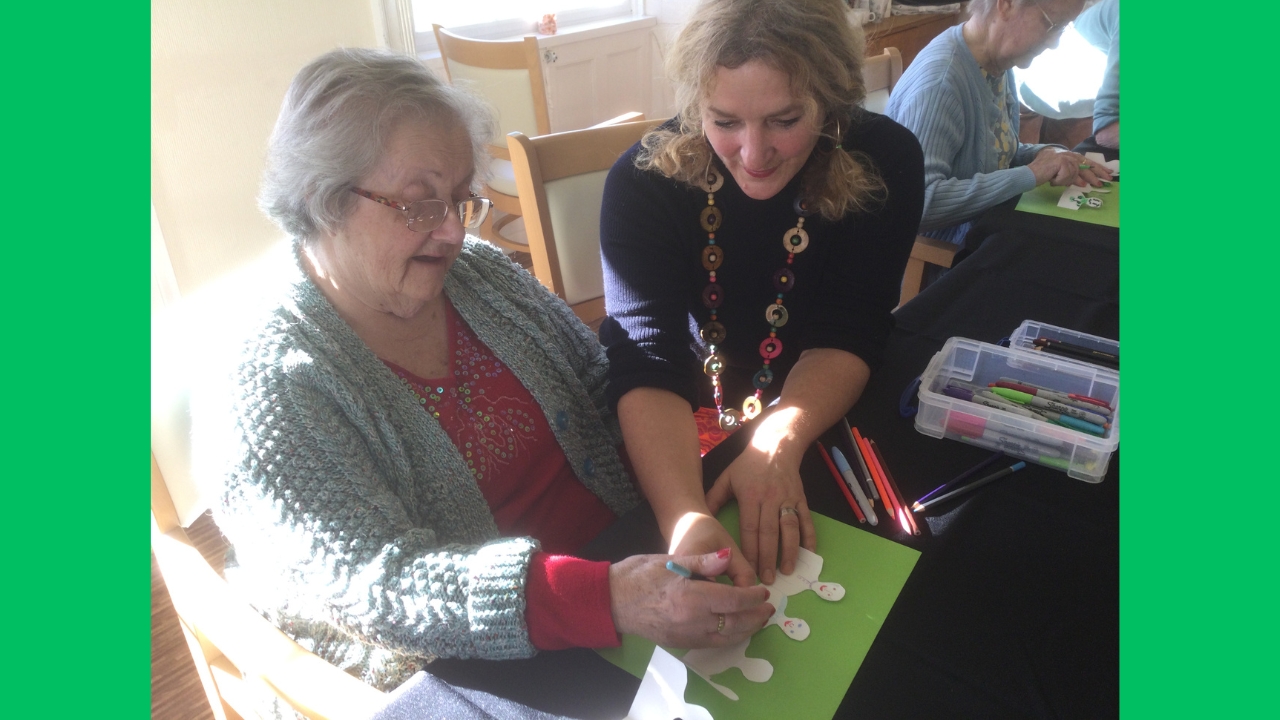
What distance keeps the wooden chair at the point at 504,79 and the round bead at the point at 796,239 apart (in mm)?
1892

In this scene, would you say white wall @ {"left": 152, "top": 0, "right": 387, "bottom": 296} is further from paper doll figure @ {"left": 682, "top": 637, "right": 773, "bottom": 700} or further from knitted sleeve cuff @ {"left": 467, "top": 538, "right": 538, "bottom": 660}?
paper doll figure @ {"left": 682, "top": 637, "right": 773, "bottom": 700}

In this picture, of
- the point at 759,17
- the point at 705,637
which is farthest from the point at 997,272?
the point at 705,637

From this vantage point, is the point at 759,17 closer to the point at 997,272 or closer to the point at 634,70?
the point at 997,272

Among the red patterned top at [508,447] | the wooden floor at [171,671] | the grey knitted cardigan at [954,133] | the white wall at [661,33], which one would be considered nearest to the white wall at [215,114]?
the wooden floor at [171,671]

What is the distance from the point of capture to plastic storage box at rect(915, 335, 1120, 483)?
37.4 inches

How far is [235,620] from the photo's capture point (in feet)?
2.54

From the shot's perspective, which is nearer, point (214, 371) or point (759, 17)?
point (214, 371)

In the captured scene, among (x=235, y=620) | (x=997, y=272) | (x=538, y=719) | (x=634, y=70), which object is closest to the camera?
(x=538, y=719)

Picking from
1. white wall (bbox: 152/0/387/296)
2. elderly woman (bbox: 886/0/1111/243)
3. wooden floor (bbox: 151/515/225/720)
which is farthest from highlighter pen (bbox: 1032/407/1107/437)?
white wall (bbox: 152/0/387/296)

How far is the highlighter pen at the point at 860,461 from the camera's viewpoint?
3.01 ft

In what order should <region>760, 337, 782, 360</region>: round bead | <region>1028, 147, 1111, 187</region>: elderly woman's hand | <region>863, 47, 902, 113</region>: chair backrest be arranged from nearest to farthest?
<region>760, 337, 782, 360</region>: round bead < <region>1028, 147, 1111, 187</region>: elderly woman's hand < <region>863, 47, 902, 113</region>: chair backrest

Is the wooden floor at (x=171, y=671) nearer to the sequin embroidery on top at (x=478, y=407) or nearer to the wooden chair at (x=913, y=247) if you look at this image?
the sequin embroidery on top at (x=478, y=407)

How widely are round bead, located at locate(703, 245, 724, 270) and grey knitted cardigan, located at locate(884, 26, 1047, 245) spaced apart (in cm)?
89

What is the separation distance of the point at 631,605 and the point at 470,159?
2.16 ft
